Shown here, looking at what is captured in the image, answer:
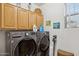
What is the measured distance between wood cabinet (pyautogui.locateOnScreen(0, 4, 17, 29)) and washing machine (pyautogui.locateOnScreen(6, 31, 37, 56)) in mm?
139

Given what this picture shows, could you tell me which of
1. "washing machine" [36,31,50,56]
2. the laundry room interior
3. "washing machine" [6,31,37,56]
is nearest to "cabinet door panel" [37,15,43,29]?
the laundry room interior

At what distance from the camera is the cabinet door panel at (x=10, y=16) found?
1.82 metres

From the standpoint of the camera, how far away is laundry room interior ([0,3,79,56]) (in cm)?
186

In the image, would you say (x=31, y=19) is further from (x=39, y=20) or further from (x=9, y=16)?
(x=9, y=16)

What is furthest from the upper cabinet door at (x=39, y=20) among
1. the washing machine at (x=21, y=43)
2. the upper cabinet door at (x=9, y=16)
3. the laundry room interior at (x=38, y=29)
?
the upper cabinet door at (x=9, y=16)

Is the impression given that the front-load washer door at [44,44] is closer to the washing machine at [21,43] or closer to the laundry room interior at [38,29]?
the laundry room interior at [38,29]

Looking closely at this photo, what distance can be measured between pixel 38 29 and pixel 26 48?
45 cm

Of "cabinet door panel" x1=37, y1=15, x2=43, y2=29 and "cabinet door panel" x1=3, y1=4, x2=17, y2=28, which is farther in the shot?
"cabinet door panel" x1=37, y1=15, x2=43, y2=29

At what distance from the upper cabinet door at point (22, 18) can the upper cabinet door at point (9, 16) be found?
3.7 inches

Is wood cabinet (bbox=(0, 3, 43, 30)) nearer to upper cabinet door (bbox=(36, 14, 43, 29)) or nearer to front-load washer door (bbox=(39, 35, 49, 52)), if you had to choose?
upper cabinet door (bbox=(36, 14, 43, 29))

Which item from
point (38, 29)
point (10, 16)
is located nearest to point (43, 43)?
point (38, 29)

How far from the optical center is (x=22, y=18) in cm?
211

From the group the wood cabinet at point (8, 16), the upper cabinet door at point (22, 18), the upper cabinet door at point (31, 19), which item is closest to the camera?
the wood cabinet at point (8, 16)

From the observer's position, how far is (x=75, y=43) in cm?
265
